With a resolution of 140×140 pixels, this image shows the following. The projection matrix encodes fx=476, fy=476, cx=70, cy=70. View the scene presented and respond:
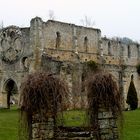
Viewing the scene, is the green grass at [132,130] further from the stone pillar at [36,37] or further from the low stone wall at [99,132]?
the stone pillar at [36,37]

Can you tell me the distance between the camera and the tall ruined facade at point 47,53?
47.3 m

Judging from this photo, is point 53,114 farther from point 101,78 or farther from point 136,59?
point 136,59

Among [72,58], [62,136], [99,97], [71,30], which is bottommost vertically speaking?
[62,136]

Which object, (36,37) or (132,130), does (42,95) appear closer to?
(132,130)

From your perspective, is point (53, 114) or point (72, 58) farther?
point (72, 58)

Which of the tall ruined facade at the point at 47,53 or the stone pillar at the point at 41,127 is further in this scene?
the tall ruined facade at the point at 47,53

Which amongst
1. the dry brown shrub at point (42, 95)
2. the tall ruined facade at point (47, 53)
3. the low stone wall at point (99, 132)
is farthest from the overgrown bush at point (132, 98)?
the dry brown shrub at point (42, 95)

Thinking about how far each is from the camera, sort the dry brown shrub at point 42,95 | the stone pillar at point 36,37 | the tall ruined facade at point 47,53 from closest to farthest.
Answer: the dry brown shrub at point 42,95 → the tall ruined facade at point 47,53 → the stone pillar at point 36,37

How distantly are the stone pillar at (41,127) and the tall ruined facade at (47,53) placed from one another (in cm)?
2947

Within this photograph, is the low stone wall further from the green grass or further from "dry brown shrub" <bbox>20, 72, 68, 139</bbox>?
the green grass

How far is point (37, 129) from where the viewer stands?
1455 centimetres

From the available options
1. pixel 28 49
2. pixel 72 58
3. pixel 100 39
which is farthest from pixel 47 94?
pixel 100 39

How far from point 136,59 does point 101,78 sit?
172ft

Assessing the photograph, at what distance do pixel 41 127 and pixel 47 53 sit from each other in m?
37.3
